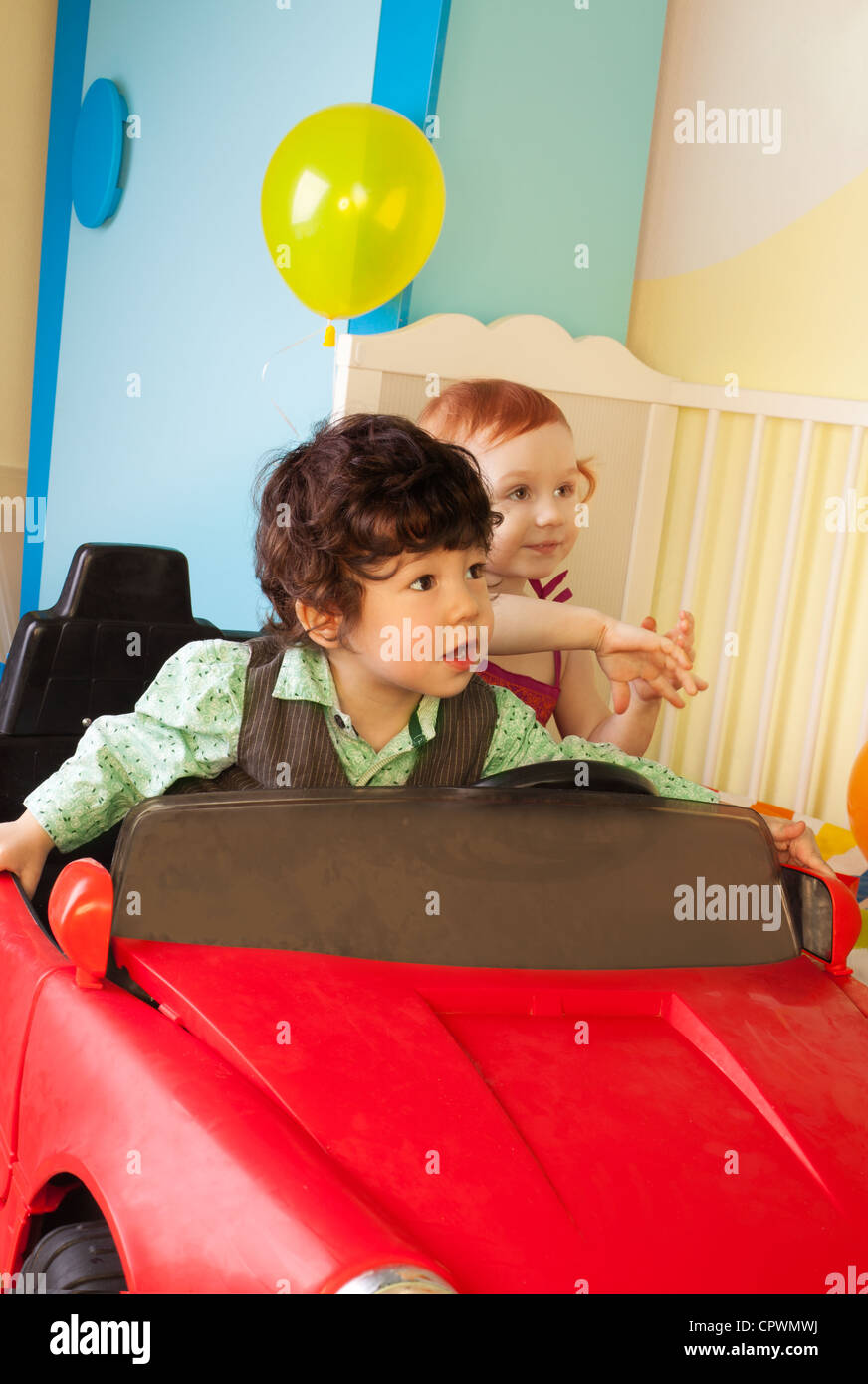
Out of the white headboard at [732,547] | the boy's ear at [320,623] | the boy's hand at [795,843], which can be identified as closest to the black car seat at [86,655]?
the boy's ear at [320,623]

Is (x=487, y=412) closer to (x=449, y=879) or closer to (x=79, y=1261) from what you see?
(x=449, y=879)

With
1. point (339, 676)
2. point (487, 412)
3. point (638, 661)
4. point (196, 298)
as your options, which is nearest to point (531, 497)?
point (487, 412)

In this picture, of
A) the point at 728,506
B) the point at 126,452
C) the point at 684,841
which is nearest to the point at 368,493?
the point at 684,841

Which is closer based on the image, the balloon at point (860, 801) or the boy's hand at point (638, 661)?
the boy's hand at point (638, 661)

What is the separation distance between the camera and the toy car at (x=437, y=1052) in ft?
1.85

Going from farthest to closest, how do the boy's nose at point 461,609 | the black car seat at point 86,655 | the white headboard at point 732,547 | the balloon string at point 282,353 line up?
1. the balloon string at point 282,353
2. the white headboard at point 732,547
3. the black car seat at point 86,655
4. the boy's nose at point 461,609

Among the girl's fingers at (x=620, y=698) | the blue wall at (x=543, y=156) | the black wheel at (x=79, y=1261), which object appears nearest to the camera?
the black wheel at (x=79, y=1261)

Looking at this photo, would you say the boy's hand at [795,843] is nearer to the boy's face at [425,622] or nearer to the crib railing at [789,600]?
the boy's face at [425,622]

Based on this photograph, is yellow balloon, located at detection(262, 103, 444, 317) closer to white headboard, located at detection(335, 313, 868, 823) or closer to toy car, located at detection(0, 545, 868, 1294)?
white headboard, located at detection(335, 313, 868, 823)

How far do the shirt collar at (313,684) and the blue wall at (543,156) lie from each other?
91 centimetres

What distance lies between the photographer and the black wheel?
65 centimetres

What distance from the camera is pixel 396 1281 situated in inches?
19.4

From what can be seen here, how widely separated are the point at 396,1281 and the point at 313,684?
60 centimetres

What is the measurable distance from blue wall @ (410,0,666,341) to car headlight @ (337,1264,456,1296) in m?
1.53
